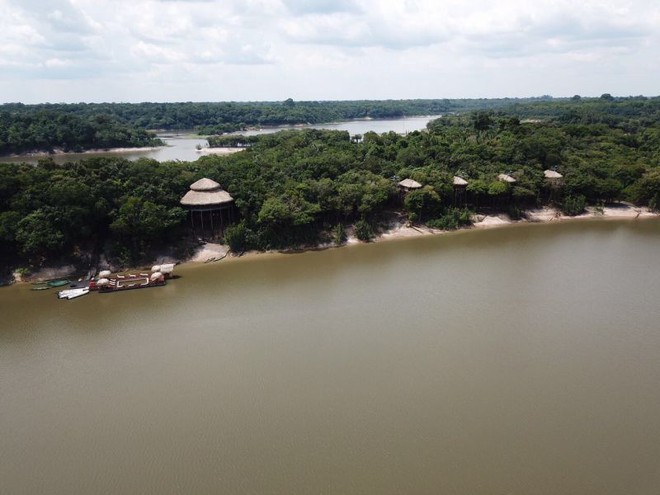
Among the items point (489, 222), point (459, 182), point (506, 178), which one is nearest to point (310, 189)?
point (459, 182)

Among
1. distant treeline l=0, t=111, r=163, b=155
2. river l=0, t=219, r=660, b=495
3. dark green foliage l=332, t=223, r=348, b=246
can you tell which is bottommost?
river l=0, t=219, r=660, b=495

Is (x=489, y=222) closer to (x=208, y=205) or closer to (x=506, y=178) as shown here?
(x=506, y=178)

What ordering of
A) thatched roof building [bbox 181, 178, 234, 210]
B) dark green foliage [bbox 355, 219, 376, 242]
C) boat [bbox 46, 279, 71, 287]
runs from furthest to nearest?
dark green foliage [bbox 355, 219, 376, 242]
thatched roof building [bbox 181, 178, 234, 210]
boat [bbox 46, 279, 71, 287]

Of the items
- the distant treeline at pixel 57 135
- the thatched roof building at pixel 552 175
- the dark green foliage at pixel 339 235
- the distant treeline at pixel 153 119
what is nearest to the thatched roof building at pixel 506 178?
the thatched roof building at pixel 552 175

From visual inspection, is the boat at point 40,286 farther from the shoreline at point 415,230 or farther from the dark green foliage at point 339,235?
the dark green foliage at point 339,235

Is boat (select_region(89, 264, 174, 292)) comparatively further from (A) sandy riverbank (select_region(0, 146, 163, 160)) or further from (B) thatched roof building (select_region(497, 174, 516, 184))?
(A) sandy riverbank (select_region(0, 146, 163, 160))

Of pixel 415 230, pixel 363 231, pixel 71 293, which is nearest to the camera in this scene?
pixel 71 293

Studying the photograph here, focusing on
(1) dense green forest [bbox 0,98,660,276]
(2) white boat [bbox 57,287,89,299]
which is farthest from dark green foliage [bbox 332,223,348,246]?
(2) white boat [bbox 57,287,89,299]
